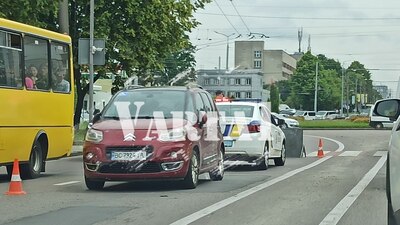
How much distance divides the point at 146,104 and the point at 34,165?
4109 mm

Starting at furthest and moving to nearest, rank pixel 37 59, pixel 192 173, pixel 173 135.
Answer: pixel 37 59 → pixel 192 173 → pixel 173 135

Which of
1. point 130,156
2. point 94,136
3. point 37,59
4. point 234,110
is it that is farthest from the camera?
point 234,110

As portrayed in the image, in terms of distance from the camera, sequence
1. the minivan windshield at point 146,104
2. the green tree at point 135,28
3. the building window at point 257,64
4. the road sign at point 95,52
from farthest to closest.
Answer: the building window at point 257,64, the green tree at point 135,28, the road sign at point 95,52, the minivan windshield at point 146,104

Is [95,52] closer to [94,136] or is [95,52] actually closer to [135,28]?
[135,28]

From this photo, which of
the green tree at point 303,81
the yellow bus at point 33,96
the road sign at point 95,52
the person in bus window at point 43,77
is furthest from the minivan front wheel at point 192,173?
the green tree at point 303,81

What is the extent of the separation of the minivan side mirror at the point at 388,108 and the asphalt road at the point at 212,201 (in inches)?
73.0

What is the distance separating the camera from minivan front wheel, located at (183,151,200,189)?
12.9 meters

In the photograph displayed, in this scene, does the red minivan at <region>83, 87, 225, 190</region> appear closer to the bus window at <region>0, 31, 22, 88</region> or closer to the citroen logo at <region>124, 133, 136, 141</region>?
the citroen logo at <region>124, 133, 136, 141</region>

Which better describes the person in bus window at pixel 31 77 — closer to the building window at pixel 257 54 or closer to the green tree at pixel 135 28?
the green tree at pixel 135 28

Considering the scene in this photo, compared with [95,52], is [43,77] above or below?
below

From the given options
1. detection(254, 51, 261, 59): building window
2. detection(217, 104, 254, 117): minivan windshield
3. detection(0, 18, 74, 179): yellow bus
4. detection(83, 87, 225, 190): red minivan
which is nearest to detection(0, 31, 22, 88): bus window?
detection(0, 18, 74, 179): yellow bus

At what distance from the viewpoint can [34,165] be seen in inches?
640

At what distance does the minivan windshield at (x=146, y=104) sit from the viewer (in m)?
13.1

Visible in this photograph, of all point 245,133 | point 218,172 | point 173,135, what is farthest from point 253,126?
point 173,135
